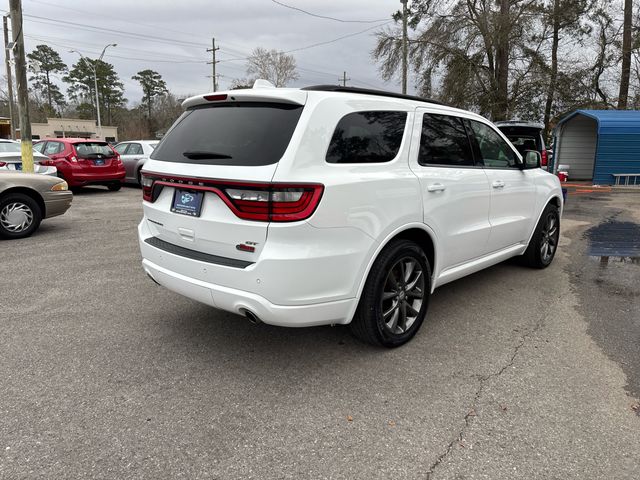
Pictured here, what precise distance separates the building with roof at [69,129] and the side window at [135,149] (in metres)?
49.0

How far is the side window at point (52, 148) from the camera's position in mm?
12955

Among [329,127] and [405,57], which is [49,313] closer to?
[329,127]

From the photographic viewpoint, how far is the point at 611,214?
10.4 metres

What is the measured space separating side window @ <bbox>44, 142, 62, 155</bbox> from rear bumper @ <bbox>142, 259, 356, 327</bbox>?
11.9 metres

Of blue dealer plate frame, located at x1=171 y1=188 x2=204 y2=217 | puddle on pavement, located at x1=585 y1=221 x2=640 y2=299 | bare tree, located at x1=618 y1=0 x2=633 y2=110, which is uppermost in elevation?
bare tree, located at x1=618 y1=0 x2=633 y2=110

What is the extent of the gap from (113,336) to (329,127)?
2366 millimetres

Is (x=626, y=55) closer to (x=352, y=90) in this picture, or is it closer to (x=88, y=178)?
(x=88, y=178)

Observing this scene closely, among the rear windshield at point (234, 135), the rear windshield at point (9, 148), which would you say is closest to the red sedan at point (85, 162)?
the rear windshield at point (9, 148)

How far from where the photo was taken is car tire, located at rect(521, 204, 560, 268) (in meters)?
5.46

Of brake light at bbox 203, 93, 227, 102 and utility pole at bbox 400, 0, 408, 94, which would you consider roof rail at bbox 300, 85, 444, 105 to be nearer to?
brake light at bbox 203, 93, 227, 102

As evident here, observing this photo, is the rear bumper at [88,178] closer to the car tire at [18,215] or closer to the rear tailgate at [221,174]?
the car tire at [18,215]

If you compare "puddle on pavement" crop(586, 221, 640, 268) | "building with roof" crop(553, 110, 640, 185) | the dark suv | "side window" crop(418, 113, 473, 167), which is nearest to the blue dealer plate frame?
"side window" crop(418, 113, 473, 167)

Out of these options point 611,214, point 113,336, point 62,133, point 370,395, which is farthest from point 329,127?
point 62,133

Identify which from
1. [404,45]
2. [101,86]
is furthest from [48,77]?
[404,45]
